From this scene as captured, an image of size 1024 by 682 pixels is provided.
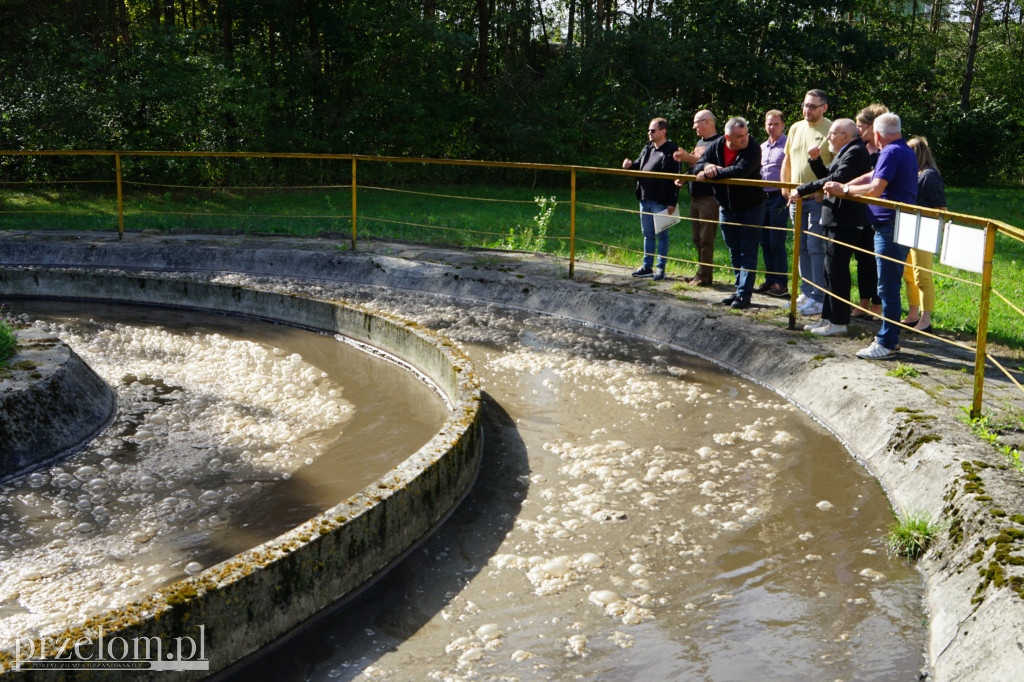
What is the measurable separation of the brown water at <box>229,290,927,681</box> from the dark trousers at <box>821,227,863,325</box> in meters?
1.27

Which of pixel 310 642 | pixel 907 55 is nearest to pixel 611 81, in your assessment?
pixel 907 55

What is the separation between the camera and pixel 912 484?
18.1 feet

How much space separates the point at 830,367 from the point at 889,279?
0.80 meters

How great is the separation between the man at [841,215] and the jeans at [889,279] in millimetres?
306

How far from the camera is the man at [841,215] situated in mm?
7871

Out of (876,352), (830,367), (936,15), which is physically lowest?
(830,367)

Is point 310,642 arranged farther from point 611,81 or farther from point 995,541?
point 611,81

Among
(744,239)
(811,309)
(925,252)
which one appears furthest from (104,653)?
(744,239)

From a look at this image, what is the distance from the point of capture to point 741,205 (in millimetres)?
9570

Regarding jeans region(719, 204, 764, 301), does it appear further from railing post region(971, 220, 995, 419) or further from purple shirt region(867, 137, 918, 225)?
railing post region(971, 220, 995, 419)

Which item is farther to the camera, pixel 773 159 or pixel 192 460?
pixel 773 159

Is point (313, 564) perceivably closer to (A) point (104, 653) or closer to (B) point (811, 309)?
(A) point (104, 653)

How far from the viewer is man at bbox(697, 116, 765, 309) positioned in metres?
9.48

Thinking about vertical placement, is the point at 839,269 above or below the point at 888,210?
below
